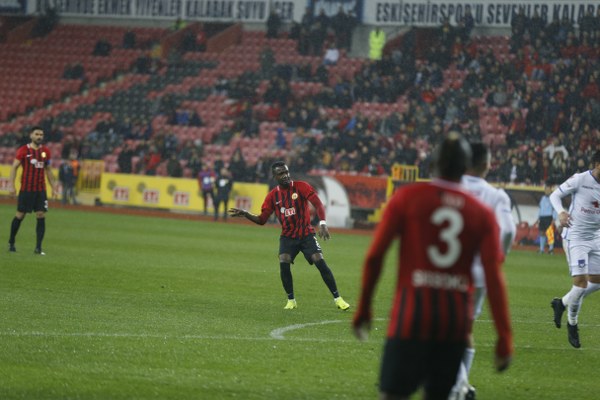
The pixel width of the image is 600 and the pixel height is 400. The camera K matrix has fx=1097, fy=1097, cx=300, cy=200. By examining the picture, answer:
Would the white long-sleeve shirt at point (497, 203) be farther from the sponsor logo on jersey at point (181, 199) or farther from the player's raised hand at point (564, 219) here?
the sponsor logo on jersey at point (181, 199)

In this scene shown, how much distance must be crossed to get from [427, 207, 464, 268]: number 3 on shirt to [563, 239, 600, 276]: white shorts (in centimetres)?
731

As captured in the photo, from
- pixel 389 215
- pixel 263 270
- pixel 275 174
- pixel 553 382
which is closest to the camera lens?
pixel 389 215

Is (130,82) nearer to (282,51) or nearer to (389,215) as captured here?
(282,51)

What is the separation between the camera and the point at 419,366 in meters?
5.67

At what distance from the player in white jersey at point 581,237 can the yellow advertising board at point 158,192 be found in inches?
1056

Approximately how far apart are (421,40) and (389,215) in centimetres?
4062

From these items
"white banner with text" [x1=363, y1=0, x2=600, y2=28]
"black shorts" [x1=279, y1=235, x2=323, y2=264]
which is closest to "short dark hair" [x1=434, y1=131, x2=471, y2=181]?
"black shorts" [x1=279, y1=235, x2=323, y2=264]

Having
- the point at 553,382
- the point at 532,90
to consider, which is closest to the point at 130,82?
the point at 532,90

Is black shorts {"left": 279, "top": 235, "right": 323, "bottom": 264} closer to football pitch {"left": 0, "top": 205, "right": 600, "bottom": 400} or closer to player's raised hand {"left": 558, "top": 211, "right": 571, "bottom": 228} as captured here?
football pitch {"left": 0, "top": 205, "right": 600, "bottom": 400}

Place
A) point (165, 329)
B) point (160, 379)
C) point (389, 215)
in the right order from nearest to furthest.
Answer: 1. point (389, 215)
2. point (160, 379)
3. point (165, 329)

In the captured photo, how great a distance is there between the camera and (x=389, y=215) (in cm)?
570

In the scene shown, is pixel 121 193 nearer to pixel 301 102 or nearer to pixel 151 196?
pixel 151 196

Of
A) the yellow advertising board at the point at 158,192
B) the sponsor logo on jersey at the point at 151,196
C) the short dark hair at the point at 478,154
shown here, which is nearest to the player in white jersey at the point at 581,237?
the short dark hair at the point at 478,154

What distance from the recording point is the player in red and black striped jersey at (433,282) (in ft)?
18.5
